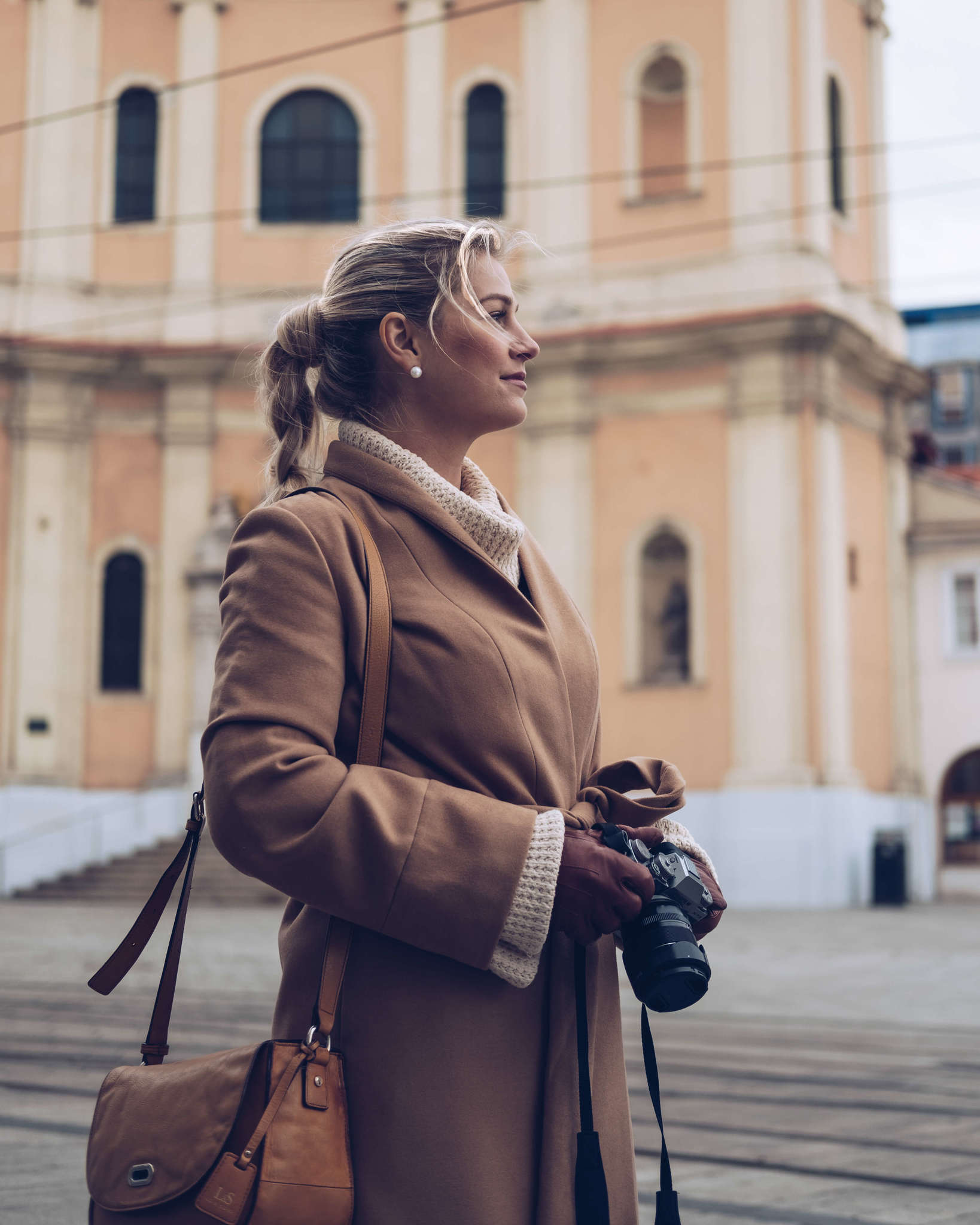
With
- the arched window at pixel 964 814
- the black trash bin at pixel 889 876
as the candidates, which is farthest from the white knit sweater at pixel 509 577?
the arched window at pixel 964 814

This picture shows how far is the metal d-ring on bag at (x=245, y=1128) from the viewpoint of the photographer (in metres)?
1.75

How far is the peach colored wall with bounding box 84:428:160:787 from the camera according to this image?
23.2 metres

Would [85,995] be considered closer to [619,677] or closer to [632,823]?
[632,823]

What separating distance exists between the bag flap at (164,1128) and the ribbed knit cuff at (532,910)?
288 millimetres

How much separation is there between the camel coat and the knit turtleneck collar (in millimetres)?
50

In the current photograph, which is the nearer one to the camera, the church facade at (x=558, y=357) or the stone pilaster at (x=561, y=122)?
the church facade at (x=558, y=357)

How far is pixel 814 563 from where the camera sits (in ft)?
70.7

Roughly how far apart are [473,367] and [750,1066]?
5.74m

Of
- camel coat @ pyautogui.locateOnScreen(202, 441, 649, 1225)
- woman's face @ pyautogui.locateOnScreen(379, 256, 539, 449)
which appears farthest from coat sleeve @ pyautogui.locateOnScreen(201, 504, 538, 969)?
woman's face @ pyautogui.locateOnScreen(379, 256, 539, 449)

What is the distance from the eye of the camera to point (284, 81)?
961 inches

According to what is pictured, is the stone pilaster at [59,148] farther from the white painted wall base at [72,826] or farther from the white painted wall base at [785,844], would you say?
the white painted wall base at [785,844]

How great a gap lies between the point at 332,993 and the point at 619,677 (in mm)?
20650

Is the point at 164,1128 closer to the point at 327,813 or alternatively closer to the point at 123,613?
the point at 327,813

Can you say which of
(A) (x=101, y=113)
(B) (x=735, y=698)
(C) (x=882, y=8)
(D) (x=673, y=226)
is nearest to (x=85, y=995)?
(B) (x=735, y=698)
